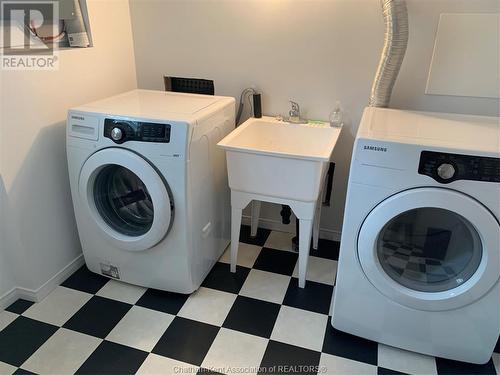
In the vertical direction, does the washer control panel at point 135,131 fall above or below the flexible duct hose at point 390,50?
below

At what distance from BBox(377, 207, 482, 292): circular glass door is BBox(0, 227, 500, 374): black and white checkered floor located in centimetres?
35

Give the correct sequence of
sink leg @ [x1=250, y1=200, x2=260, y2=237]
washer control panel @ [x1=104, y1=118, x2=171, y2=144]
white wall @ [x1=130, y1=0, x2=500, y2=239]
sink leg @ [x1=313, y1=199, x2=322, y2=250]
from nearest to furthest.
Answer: washer control panel @ [x1=104, y1=118, x2=171, y2=144] < white wall @ [x1=130, y1=0, x2=500, y2=239] < sink leg @ [x1=313, y1=199, x2=322, y2=250] < sink leg @ [x1=250, y1=200, x2=260, y2=237]

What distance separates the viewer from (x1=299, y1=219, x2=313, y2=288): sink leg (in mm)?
1710

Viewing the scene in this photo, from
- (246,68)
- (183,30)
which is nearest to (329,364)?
(246,68)

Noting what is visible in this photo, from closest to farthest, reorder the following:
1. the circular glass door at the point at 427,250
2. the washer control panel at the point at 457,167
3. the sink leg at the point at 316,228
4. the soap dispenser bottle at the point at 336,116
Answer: the washer control panel at the point at 457,167
the circular glass door at the point at 427,250
the soap dispenser bottle at the point at 336,116
the sink leg at the point at 316,228

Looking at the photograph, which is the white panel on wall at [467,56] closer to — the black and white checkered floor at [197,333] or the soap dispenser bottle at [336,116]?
the soap dispenser bottle at [336,116]

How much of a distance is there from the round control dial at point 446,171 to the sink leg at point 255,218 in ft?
3.81

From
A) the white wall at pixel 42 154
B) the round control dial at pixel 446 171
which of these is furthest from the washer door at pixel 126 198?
the round control dial at pixel 446 171

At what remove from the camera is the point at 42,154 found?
1.66 metres

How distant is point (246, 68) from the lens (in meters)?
2.04

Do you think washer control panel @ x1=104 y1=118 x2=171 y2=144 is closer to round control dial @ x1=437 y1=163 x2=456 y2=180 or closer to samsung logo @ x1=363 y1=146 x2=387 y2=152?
samsung logo @ x1=363 y1=146 x2=387 y2=152

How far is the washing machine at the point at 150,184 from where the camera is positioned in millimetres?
1510

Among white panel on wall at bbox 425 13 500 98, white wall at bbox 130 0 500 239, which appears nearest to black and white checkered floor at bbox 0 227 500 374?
white wall at bbox 130 0 500 239

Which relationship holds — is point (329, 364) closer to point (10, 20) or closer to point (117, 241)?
point (117, 241)
